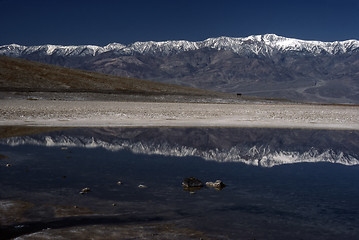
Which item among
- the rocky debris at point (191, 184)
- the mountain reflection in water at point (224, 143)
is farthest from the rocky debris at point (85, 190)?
the mountain reflection in water at point (224, 143)

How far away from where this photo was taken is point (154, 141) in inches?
793

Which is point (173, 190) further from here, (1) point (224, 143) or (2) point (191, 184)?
(1) point (224, 143)

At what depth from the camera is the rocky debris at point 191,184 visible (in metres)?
11.4

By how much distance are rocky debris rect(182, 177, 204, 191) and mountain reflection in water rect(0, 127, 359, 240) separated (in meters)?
0.16

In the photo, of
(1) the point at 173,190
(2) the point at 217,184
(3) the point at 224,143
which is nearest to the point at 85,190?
(1) the point at 173,190

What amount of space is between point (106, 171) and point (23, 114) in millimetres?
21300

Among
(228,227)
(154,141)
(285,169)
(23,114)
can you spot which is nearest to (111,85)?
(23,114)

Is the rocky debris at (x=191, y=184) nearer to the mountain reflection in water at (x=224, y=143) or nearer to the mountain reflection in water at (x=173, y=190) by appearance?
the mountain reflection in water at (x=173, y=190)

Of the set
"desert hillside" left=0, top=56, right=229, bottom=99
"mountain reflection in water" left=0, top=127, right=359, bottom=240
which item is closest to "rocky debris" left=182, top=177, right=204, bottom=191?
"mountain reflection in water" left=0, top=127, right=359, bottom=240

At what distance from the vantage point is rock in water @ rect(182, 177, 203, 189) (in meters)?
11.4

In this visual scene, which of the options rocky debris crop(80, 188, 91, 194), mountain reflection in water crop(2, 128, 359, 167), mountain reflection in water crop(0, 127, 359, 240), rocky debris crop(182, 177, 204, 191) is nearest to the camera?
mountain reflection in water crop(0, 127, 359, 240)

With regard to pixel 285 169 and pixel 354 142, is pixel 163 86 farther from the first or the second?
pixel 285 169

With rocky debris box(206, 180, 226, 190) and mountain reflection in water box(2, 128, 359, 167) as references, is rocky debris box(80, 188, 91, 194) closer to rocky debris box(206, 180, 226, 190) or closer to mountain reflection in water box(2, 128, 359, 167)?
rocky debris box(206, 180, 226, 190)

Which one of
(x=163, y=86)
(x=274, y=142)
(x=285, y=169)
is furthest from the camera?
(x=163, y=86)
